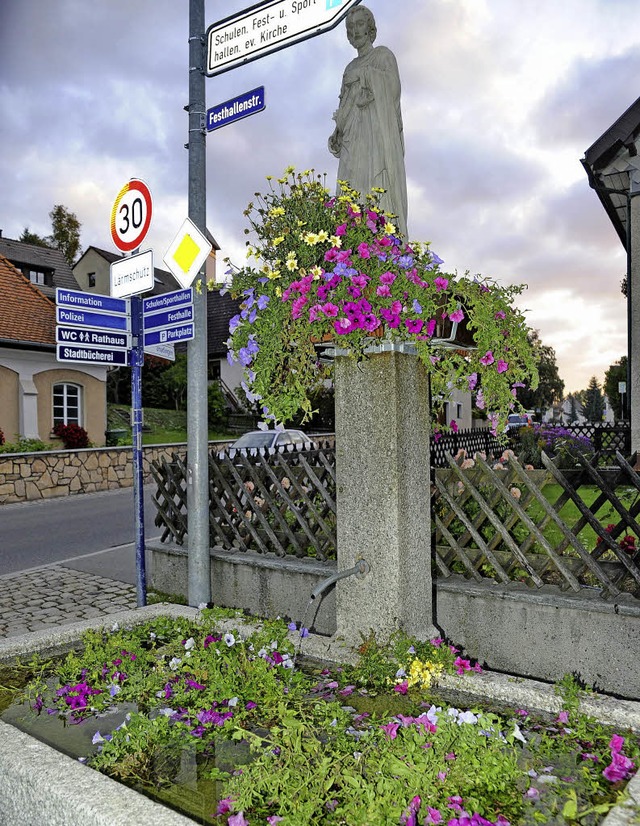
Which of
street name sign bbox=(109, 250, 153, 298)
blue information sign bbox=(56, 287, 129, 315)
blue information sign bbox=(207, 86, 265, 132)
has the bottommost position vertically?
blue information sign bbox=(56, 287, 129, 315)

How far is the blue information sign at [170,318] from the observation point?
506 centimetres

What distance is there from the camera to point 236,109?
4836 millimetres

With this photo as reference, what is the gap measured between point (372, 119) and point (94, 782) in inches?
152

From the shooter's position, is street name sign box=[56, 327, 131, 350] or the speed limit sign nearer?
street name sign box=[56, 327, 131, 350]

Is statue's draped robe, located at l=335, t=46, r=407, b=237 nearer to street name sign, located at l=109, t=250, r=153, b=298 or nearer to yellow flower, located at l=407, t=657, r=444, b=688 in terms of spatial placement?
street name sign, located at l=109, t=250, r=153, b=298

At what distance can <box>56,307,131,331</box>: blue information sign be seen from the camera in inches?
194

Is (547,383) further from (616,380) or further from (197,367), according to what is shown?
(197,367)

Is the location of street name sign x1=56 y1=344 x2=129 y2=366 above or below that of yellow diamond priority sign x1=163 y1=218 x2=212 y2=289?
below

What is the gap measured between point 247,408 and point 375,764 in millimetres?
30800

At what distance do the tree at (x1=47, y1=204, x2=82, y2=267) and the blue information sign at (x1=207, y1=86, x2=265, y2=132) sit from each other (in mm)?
52866

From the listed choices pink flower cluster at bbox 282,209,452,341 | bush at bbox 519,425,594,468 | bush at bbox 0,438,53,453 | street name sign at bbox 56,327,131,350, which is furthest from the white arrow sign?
bush at bbox 0,438,53,453

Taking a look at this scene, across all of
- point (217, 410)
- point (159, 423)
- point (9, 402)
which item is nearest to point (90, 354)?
point (9, 402)

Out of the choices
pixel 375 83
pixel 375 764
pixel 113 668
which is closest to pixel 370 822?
pixel 375 764

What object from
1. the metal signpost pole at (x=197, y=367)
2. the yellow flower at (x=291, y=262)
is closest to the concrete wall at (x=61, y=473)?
the metal signpost pole at (x=197, y=367)
